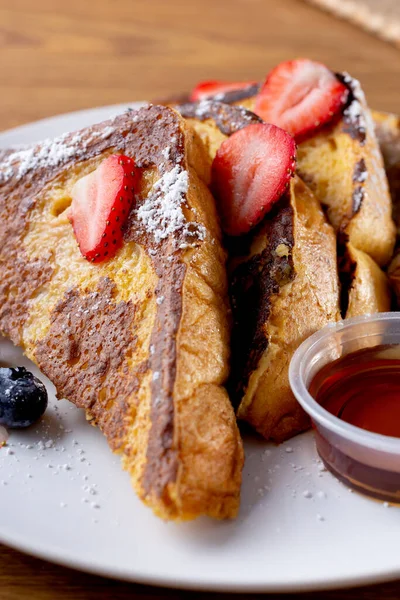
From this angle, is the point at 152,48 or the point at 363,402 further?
the point at 152,48

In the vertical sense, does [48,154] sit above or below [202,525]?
above

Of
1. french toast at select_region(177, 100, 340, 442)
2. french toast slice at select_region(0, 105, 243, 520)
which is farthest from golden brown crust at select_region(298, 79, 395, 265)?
french toast slice at select_region(0, 105, 243, 520)

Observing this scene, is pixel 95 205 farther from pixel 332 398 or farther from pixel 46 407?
pixel 332 398

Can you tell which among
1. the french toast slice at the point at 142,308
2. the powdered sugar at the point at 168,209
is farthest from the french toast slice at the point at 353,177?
the powdered sugar at the point at 168,209

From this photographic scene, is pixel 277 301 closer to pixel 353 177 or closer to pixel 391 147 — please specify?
pixel 353 177

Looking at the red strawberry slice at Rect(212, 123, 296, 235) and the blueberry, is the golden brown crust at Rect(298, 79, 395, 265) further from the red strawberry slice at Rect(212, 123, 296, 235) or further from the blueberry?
the blueberry

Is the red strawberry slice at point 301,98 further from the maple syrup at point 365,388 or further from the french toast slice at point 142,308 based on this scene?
the maple syrup at point 365,388

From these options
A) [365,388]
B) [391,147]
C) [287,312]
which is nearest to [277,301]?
[287,312]

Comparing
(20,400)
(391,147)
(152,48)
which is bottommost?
(152,48)
